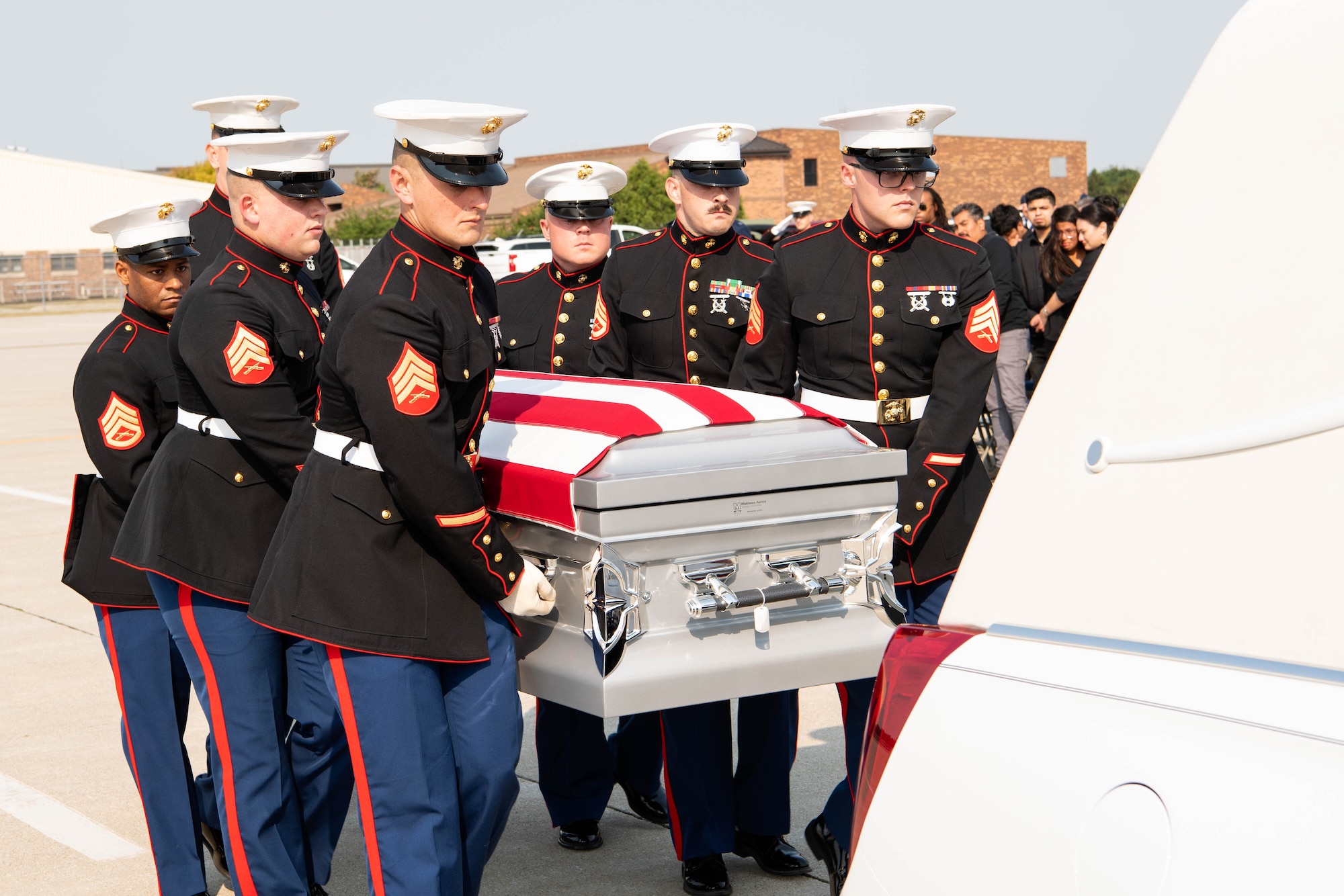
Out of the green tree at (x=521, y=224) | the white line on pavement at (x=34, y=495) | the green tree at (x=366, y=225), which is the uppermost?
the white line on pavement at (x=34, y=495)

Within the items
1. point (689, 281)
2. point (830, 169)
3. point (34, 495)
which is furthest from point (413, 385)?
point (830, 169)

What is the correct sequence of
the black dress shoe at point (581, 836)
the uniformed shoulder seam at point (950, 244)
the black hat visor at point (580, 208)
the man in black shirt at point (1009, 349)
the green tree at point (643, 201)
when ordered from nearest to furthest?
the uniformed shoulder seam at point (950, 244) < the black dress shoe at point (581, 836) < the black hat visor at point (580, 208) < the man in black shirt at point (1009, 349) < the green tree at point (643, 201)

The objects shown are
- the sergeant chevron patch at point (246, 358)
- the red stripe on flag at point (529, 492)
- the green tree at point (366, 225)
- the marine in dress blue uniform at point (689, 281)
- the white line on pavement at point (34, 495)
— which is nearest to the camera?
the red stripe on flag at point (529, 492)

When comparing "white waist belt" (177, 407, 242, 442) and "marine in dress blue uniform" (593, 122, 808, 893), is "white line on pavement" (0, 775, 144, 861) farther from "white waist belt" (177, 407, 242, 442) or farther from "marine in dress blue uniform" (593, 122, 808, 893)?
"marine in dress blue uniform" (593, 122, 808, 893)

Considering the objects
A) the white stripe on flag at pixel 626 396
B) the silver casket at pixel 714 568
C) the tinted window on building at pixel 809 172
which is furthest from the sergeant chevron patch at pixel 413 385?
the tinted window on building at pixel 809 172

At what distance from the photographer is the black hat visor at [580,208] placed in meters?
4.95

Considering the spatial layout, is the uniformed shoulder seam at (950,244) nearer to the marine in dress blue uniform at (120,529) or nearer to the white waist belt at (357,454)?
the white waist belt at (357,454)

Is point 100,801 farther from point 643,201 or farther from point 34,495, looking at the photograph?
point 643,201

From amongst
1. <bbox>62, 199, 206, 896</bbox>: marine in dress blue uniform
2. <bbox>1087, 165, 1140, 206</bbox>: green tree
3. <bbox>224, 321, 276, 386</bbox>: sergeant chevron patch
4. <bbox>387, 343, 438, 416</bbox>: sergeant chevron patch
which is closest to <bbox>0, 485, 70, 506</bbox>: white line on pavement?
<bbox>62, 199, 206, 896</bbox>: marine in dress blue uniform

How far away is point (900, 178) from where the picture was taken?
372 centimetres

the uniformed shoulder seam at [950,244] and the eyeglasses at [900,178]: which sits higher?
the eyeglasses at [900,178]

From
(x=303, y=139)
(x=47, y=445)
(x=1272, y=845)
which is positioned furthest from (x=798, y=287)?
(x=47, y=445)

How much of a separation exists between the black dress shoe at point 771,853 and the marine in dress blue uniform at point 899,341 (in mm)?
156

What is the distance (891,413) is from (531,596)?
4.34 ft
